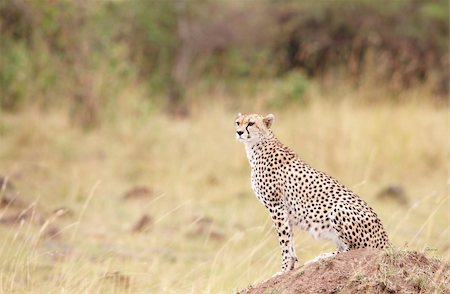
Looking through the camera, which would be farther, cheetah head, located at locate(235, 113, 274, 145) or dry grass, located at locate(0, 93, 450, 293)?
dry grass, located at locate(0, 93, 450, 293)

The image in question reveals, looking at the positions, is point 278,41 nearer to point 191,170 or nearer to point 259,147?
point 191,170

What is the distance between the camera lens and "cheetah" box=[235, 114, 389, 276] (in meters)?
4.27

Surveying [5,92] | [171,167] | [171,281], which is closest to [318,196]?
[171,281]

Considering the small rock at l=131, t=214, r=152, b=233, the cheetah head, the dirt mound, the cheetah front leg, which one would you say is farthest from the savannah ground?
the dirt mound

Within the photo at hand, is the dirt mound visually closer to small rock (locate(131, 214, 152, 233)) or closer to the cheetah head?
the cheetah head

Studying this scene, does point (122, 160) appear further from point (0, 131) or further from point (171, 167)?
point (0, 131)

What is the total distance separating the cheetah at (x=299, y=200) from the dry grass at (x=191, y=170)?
1.98 m

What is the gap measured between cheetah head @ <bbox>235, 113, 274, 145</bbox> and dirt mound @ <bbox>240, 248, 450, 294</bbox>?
912 millimetres

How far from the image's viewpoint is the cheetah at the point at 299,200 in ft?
14.0

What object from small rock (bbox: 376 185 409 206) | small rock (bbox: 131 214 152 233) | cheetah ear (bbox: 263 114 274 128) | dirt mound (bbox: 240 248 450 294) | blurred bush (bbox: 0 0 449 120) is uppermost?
blurred bush (bbox: 0 0 449 120)

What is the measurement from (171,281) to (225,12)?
11.3 m

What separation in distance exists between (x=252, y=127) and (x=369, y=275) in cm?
119

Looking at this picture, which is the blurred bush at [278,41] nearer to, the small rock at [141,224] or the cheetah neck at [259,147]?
the small rock at [141,224]

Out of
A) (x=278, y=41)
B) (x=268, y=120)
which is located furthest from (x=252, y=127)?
(x=278, y=41)
